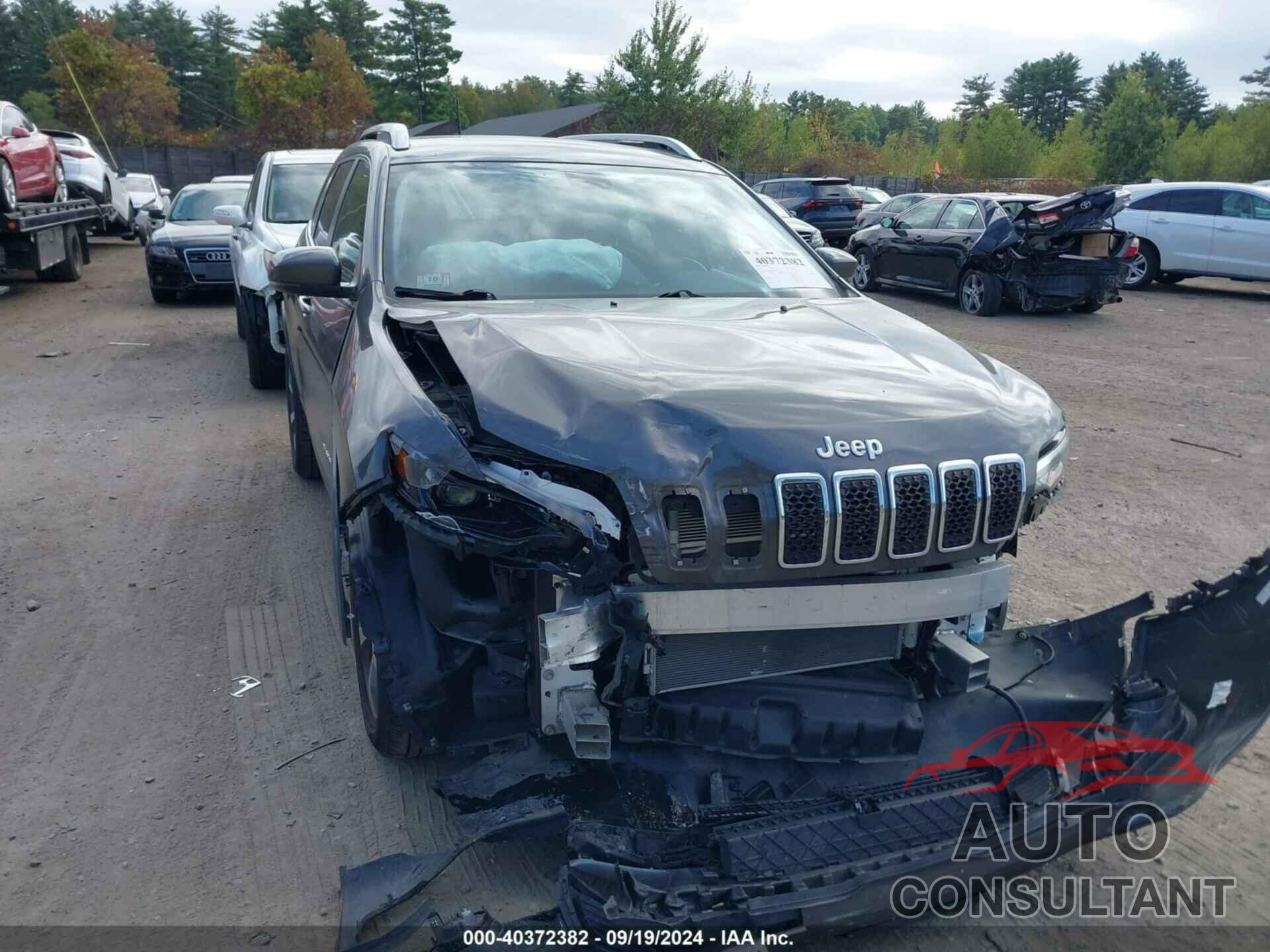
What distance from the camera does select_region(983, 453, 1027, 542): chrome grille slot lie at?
2607 mm

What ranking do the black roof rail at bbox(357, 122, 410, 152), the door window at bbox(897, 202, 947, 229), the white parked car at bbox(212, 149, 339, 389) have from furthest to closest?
the door window at bbox(897, 202, 947, 229), the white parked car at bbox(212, 149, 339, 389), the black roof rail at bbox(357, 122, 410, 152)

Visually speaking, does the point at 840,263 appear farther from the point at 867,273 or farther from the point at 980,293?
the point at 867,273

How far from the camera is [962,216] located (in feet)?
48.2

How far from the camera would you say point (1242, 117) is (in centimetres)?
4653

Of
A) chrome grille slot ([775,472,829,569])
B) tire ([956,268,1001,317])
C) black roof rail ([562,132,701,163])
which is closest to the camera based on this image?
chrome grille slot ([775,472,829,569])

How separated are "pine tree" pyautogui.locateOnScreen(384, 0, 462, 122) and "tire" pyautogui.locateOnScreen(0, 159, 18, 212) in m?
60.4

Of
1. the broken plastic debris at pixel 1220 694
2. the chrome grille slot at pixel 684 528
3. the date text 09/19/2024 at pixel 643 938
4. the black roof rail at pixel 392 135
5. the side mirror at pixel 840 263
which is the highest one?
the black roof rail at pixel 392 135

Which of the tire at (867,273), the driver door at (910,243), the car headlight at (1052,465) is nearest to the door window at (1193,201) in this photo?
the driver door at (910,243)

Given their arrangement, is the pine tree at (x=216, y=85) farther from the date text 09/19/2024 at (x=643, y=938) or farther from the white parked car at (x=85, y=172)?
the date text 09/19/2024 at (x=643, y=938)

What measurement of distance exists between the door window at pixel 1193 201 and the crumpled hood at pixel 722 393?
15.5 metres

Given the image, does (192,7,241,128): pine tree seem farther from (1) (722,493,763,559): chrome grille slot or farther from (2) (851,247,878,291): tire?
(1) (722,493,763,559): chrome grille slot

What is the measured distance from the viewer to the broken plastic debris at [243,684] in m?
3.91

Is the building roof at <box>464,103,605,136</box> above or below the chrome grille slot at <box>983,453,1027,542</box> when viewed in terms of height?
above

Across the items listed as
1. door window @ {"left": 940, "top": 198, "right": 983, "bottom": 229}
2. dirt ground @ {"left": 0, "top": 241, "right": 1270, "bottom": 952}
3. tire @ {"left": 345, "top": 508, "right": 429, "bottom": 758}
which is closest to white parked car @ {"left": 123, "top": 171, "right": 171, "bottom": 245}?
dirt ground @ {"left": 0, "top": 241, "right": 1270, "bottom": 952}
